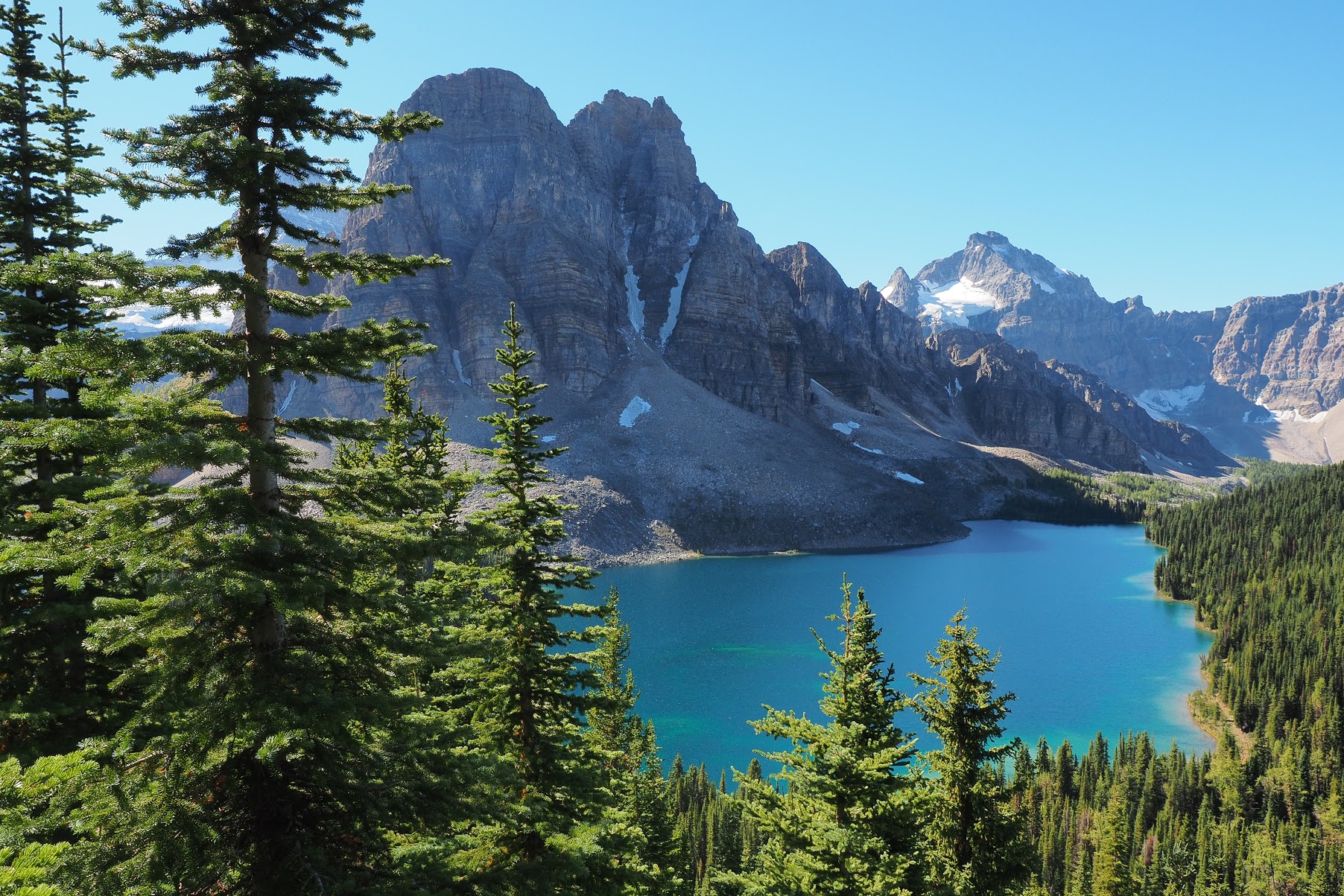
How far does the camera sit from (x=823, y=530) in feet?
491

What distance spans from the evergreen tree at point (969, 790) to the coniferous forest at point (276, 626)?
7 cm

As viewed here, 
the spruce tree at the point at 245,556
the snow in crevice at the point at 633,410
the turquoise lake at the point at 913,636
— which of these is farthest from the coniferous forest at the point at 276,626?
the snow in crevice at the point at 633,410

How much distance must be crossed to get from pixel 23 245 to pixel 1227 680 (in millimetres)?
101762

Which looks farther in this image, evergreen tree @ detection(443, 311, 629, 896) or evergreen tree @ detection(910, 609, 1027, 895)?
evergreen tree @ detection(910, 609, 1027, 895)

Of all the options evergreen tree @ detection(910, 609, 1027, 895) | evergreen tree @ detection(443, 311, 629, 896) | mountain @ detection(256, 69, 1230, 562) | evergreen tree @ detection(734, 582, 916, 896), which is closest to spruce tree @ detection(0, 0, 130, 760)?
evergreen tree @ detection(443, 311, 629, 896)

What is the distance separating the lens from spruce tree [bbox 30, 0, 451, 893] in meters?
6.75

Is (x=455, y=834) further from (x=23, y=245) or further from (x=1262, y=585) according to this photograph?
(x=1262, y=585)

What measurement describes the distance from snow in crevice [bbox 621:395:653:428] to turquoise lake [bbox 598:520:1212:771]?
4501cm

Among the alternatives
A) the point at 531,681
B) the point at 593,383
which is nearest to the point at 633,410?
the point at 593,383

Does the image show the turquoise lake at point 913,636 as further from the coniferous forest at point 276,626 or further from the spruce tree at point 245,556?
the spruce tree at point 245,556

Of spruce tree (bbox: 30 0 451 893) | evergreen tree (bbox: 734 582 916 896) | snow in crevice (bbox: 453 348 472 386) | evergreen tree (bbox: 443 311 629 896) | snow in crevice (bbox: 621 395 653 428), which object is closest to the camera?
spruce tree (bbox: 30 0 451 893)

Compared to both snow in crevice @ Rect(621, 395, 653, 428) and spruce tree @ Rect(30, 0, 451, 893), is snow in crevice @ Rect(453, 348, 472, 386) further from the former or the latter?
spruce tree @ Rect(30, 0, 451, 893)

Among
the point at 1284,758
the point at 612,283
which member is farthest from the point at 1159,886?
the point at 612,283

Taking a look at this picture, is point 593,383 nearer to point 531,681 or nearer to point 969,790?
point 969,790
